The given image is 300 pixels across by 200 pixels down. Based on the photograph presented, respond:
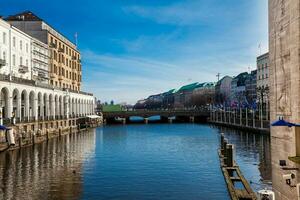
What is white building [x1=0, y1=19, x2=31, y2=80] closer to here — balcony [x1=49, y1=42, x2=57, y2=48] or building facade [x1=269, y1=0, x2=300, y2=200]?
balcony [x1=49, y1=42, x2=57, y2=48]

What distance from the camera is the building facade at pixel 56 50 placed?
100 m

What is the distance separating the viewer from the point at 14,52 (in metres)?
77.9

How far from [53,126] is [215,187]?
62380 millimetres

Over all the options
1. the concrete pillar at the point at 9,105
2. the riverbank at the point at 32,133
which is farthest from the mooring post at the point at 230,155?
the concrete pillar at the point at 9,105

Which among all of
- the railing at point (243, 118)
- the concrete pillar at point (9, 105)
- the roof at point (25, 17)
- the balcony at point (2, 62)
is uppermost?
the roof at point (25, 17)

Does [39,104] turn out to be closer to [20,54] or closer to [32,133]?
[20,54]

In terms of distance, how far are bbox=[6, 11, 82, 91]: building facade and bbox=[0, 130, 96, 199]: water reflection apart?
4954cm

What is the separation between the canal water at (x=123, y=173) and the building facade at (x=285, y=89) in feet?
36.1

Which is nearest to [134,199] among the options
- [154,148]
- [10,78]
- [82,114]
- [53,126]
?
[154,148]

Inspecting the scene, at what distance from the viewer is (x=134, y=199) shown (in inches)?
1128

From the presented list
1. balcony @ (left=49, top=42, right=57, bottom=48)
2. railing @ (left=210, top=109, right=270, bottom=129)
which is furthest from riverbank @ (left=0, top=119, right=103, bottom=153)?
railing @ (left=210, top=109, right=270, bottom=129)

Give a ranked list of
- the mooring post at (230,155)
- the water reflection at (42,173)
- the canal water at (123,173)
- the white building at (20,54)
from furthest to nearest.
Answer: the white building at (20,54), the mooring post at (230,155), the canal water at (123,173), the water reflection at (42,173)

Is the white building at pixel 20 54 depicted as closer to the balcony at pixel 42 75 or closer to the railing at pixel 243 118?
the balcony at pixel 42 75

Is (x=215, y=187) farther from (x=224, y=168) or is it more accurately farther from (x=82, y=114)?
(x=82, y=114)
